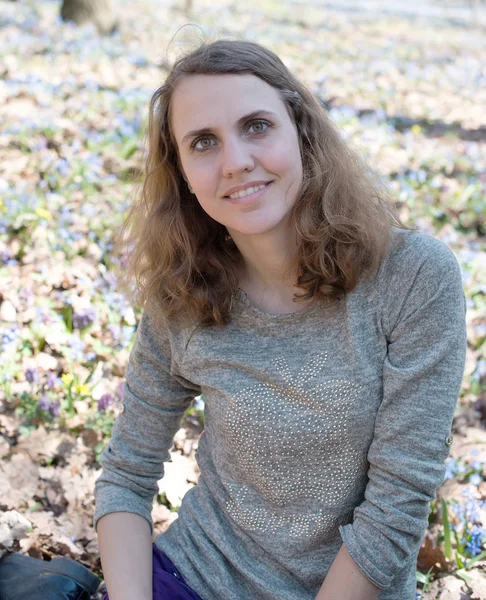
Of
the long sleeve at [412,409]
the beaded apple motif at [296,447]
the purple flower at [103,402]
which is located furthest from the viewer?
the purple flower at [103,402]

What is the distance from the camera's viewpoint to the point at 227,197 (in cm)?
169

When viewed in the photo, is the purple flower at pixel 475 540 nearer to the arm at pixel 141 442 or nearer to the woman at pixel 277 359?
the woman at pixel 277 359

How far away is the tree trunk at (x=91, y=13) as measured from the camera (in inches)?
356

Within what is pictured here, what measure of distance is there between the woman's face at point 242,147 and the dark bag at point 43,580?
1.01m

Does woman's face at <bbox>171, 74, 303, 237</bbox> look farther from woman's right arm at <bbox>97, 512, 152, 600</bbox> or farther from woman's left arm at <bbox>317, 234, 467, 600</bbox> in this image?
woman's right arm at <bbox>97, 512, 152, 600</bbox>

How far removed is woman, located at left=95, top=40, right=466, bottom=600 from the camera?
1.54 meters

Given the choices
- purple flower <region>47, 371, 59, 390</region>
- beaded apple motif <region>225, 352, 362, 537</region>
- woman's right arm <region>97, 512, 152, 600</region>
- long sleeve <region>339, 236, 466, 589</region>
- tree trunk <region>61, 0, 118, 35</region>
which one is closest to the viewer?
long sleeve <region>339, 236, 466, 589</region>

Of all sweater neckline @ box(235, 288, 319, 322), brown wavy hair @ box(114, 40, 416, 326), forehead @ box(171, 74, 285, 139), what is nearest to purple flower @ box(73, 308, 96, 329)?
brown wavy hair @ box(114, 40, 416, 326)

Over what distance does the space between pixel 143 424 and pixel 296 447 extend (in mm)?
469

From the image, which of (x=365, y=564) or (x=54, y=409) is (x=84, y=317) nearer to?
(x=54, y=409)

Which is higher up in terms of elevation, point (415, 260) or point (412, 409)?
point (415, 260)

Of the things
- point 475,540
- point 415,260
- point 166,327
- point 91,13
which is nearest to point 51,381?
point 166,327

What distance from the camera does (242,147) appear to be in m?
1.64

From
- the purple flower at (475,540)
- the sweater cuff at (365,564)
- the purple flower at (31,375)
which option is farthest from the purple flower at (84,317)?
the sweater cuff at (365,564)
